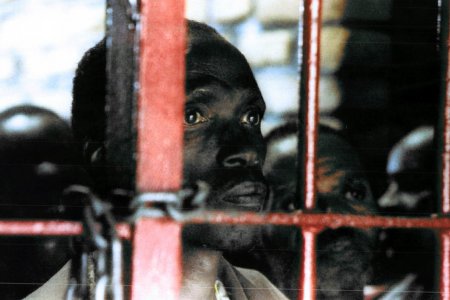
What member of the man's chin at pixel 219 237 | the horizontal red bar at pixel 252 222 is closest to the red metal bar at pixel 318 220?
the horizontal red bar at pixel 252 222

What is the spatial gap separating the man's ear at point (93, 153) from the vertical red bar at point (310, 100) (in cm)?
38

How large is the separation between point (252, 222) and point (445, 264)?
0.40 meters

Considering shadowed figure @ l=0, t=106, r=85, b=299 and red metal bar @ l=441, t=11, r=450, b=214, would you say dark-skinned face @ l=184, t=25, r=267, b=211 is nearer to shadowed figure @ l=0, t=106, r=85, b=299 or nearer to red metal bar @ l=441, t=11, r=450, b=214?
shadowed figure @ l=0, t=106, r=85, b=299

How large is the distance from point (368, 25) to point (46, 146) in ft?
2.47

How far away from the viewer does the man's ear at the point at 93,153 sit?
3.32 feet

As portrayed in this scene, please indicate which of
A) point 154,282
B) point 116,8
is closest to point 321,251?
point 154,282

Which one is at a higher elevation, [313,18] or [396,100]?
[313,18]

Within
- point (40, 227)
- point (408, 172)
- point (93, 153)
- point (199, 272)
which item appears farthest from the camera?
point (408, 172)

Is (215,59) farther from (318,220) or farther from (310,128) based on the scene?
(318,220)

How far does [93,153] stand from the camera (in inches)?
40.4

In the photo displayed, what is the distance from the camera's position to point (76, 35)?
1.06m

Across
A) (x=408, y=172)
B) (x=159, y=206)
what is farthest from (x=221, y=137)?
(x=408, y=172)

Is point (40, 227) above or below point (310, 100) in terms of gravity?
below

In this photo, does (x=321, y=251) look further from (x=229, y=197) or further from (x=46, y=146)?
(x=46, y=146)
